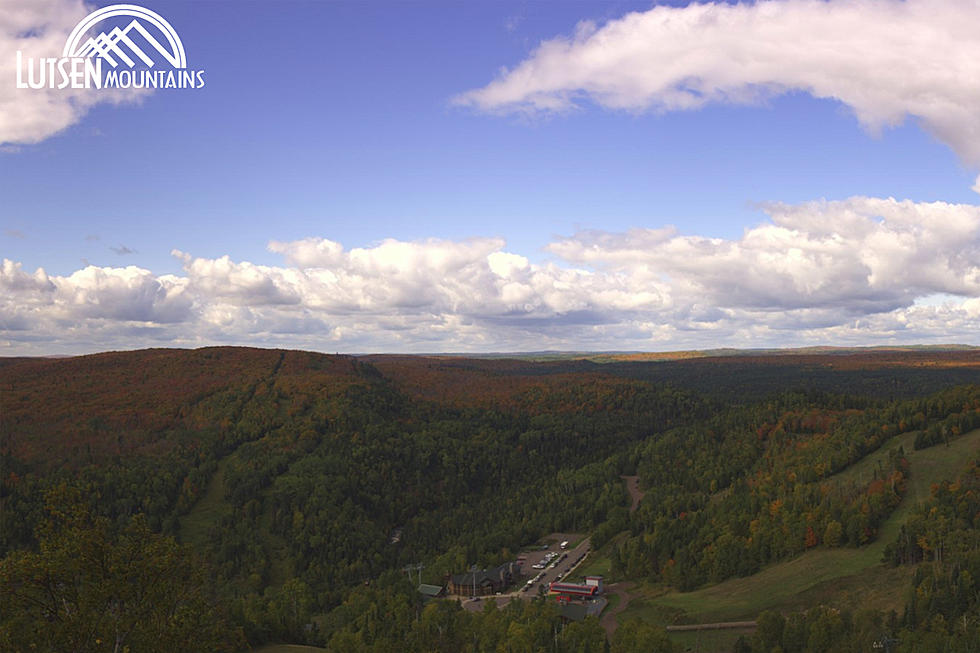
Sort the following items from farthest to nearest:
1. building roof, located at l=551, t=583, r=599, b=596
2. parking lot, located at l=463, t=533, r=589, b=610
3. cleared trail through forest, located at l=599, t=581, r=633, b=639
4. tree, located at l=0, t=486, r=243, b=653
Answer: parking lot, located at l=463, t=533, r=589, b=610
building roof, located at l=551, t=583, r=599, b=596
cleared trail through forest, located at l=599, t=581, r=633, b=639
tree, located at l=0, t=486, r=243, b=653

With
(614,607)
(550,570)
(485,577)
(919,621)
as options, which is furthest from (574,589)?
(919,621)

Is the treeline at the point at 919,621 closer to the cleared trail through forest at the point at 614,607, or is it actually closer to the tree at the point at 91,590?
the cleared trail through forest at the point at 614,607

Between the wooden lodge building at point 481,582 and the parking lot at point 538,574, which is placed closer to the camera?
the parking lot at point 538,574

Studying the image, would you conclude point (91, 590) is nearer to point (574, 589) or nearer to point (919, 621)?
point (919, 621)

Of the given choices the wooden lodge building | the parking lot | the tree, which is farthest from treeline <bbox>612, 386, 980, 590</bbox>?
the tree

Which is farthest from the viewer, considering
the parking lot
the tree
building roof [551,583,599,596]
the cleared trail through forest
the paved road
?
the paved road

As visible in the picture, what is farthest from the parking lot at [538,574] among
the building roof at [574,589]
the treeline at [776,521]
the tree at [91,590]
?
the tree at [91,590]

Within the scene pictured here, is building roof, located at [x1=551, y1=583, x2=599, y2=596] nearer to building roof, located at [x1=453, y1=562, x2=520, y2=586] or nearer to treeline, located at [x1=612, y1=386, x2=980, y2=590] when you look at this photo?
treeline, located at [x1=612, y1=386, x2=980, y2=590]

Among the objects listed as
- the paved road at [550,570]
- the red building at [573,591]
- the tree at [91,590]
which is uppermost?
the tree at [91,590]

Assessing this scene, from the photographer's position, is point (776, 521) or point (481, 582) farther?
point (481, 582)

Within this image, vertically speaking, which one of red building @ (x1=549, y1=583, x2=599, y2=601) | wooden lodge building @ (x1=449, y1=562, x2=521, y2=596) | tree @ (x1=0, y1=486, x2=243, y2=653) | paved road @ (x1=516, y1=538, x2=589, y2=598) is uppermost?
tree @ (x1=0, y1=486, x2=243, y2=653)

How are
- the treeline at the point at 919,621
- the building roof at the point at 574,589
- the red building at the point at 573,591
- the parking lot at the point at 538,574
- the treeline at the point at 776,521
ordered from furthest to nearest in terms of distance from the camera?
the parking lot at the point at 538,574 → the treeline at the point at 776,521 → the building roof at the point at 574,589 → the red building at the point at 573,591 → the treeline at the point at 919,621

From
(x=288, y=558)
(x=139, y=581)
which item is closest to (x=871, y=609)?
(x=139, y=581)
